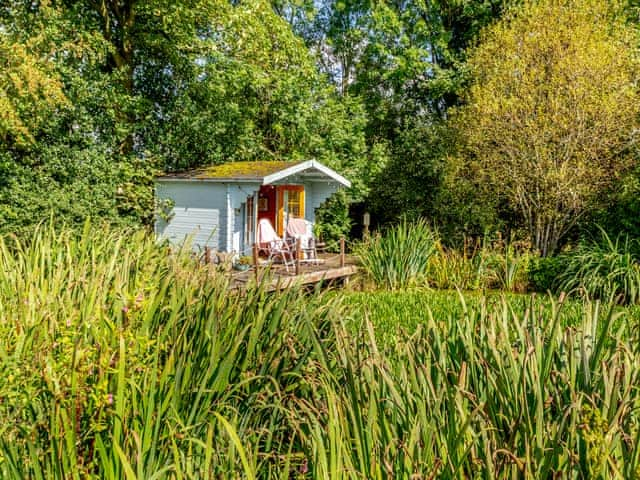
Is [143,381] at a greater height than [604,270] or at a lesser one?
lesser

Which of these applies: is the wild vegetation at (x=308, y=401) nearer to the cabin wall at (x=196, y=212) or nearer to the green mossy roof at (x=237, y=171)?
the green mossy roof at (x=237, y=171)

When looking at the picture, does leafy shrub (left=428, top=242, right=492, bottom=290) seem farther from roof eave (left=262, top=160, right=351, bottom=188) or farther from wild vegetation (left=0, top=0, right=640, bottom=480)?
roof eave (left=262, top=160, right=351, bottom=188)

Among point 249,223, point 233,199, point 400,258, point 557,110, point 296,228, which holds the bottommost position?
point 400,258

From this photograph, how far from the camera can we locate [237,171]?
12352 mm

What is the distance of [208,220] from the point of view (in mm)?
12328

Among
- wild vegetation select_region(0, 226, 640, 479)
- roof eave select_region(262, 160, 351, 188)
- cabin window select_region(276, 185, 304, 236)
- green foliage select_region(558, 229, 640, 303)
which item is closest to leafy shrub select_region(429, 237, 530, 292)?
green foliage select_region(558, 229, 640, 303)

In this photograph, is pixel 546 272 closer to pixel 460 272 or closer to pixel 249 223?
pixel 460 272

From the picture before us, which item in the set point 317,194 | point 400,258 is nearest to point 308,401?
point 400,258

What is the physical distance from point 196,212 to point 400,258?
485 centimetres

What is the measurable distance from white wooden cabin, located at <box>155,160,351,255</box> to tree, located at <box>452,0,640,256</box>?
3966 mm

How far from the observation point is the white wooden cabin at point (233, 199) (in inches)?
469

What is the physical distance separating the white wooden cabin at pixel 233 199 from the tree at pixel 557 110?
13.0 ft

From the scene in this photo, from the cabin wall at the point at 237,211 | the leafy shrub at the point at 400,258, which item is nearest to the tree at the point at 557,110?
the leafy shrub at the point at 400,258

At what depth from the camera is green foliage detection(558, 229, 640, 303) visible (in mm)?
9266
